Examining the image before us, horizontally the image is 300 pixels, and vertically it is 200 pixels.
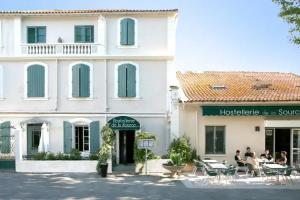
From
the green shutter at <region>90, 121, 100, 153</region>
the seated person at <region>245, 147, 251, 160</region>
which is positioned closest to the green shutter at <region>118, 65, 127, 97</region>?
the green shutter at <region>90, 121, 100, 153</region>

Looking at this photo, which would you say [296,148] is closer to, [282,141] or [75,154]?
[282,141]

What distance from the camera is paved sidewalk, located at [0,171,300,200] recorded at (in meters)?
Result: 15.3

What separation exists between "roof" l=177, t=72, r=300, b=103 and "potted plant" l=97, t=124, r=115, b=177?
Result: 15.7 ft

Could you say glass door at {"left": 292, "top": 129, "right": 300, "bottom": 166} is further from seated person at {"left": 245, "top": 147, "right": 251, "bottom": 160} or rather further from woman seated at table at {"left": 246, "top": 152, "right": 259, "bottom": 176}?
woman seated at table at {"left": 246, "top": 152, "right": 259, "bottom": 176}

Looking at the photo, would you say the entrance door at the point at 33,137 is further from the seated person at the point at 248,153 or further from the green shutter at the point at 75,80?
the seated person at the point at 248,153

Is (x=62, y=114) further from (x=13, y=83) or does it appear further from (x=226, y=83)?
(x=226, y=83)

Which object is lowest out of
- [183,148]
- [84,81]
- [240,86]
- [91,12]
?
[183,148]

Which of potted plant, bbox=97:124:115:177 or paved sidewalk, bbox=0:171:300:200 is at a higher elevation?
potted plant, bbox=97:124:115:177

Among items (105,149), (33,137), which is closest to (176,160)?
(105,149)

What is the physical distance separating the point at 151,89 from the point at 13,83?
8501 mm

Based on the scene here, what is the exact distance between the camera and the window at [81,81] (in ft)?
77.4

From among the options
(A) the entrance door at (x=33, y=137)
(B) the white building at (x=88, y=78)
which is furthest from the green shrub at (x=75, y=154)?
(A) the entrance door at (x=33, y=137)

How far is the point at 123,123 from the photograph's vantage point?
22.7 meters

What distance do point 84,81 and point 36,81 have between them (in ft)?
9.75
